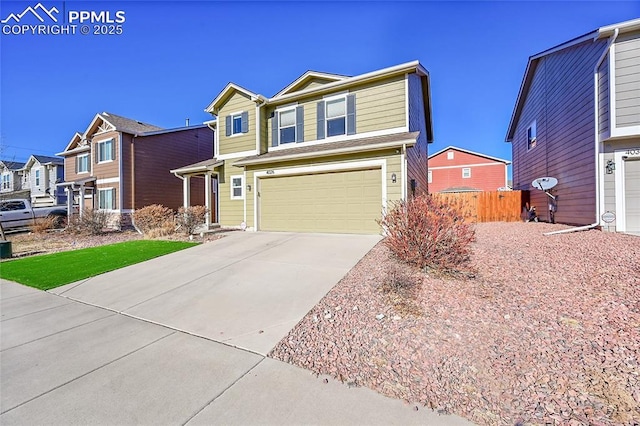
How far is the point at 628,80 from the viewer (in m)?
7.95

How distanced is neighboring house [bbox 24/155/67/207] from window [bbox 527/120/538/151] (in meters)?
36.5

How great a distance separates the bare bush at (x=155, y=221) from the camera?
1224 cm

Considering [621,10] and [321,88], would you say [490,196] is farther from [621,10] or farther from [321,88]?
[321,88]

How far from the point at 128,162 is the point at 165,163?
6.97 ft

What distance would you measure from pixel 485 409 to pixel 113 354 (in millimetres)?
3829

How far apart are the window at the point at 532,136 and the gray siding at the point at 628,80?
22.4ft

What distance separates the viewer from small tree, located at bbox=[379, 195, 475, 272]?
4938 millimetres

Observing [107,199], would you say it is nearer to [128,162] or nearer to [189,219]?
[128,162]

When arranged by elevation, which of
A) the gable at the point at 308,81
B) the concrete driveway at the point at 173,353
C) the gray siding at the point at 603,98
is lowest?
the concrete driveway at the point at 173,353

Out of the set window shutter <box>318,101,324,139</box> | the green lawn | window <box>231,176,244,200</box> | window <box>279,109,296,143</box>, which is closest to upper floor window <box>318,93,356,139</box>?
window shutter <box>318,101,324,139</box>

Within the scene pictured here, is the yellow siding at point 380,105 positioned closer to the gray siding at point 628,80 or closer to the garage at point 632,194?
the gray siding at point 628,80

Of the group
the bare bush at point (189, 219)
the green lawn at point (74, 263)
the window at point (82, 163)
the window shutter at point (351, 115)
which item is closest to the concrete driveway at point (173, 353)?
the green lawn at point (74, 263)

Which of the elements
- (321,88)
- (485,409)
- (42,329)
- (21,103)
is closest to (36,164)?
(21,103)

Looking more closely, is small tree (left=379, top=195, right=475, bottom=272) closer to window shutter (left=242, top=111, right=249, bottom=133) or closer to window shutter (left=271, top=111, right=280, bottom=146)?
window shutter (left=271, top=111, right=280, bottom=146)
